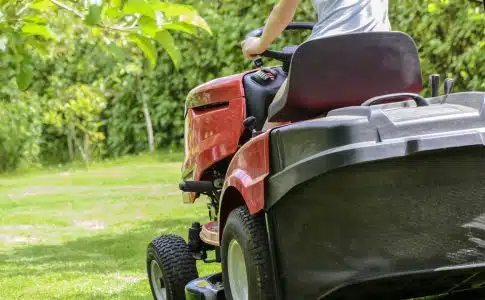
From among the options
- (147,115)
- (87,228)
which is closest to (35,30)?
(87,228)

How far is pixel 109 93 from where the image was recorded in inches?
868

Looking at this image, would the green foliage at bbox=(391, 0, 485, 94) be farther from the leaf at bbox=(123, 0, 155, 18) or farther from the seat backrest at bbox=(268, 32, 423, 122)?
the leaf at bbox=(123, 0, 155, 18)

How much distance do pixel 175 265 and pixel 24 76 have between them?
1.45 meters

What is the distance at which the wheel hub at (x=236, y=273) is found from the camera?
3.75 metres

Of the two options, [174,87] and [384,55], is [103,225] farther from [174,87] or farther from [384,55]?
[174,87]

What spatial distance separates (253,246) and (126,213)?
7.92 meters

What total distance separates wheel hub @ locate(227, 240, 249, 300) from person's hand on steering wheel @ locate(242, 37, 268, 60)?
28.9 inches

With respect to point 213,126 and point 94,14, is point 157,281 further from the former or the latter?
point 94,14

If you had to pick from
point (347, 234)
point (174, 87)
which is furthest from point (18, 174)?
point (347, 234)

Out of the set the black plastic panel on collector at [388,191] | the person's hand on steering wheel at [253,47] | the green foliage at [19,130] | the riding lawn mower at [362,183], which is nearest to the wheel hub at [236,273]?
the riding lawn mower at [362,183]

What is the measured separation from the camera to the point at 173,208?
11.2 metres

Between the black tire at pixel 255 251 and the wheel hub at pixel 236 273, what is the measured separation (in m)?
0.15

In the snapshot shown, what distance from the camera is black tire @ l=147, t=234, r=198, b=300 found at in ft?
15.1

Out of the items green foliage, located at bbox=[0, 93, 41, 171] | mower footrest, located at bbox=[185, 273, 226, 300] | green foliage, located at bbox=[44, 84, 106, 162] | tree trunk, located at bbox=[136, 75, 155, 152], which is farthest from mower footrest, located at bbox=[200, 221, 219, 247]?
green foliage, located at bbox=[44, 84, 106, 162]
